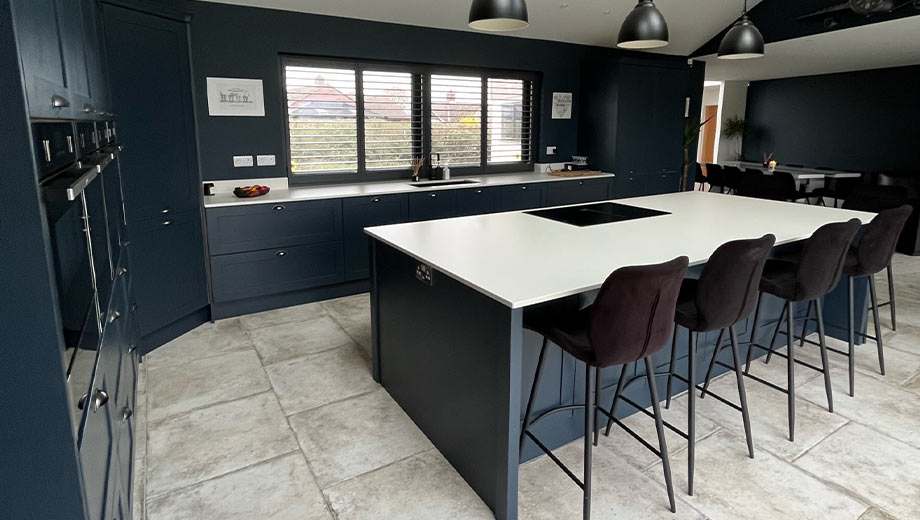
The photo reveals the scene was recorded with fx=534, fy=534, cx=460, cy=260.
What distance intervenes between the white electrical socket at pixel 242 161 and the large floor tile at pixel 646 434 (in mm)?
3551

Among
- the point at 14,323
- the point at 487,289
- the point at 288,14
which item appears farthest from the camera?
the point at 288,14

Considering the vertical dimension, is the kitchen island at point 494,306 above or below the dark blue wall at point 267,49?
below

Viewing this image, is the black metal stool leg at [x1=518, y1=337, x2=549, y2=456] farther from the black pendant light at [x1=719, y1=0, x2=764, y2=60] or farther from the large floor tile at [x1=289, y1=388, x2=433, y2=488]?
the black pendant light at [x1=719, y1=0, x2=764, y2=60]

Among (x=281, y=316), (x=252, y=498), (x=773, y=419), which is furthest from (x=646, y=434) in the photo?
(x=281, y=316)

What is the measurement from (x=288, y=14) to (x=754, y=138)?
9014 millimetres

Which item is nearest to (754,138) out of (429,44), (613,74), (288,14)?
(613,74)

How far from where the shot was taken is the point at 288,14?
4535mm

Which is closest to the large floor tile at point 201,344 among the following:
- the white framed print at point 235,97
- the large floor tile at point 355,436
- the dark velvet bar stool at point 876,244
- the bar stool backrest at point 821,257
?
the large floor tile at point 355,436

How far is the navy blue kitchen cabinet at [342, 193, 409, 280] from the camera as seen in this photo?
4.56 meters

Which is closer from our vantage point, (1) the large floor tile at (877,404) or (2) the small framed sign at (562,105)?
(1) the large floor tile at (877,404)

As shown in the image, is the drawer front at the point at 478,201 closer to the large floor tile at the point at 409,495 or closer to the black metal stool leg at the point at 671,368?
the black metal stool leg at the point at 671,368

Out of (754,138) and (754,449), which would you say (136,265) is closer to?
(754,449)

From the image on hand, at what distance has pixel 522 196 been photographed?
560 centimetres

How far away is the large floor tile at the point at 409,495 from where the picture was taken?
2.10 metres
